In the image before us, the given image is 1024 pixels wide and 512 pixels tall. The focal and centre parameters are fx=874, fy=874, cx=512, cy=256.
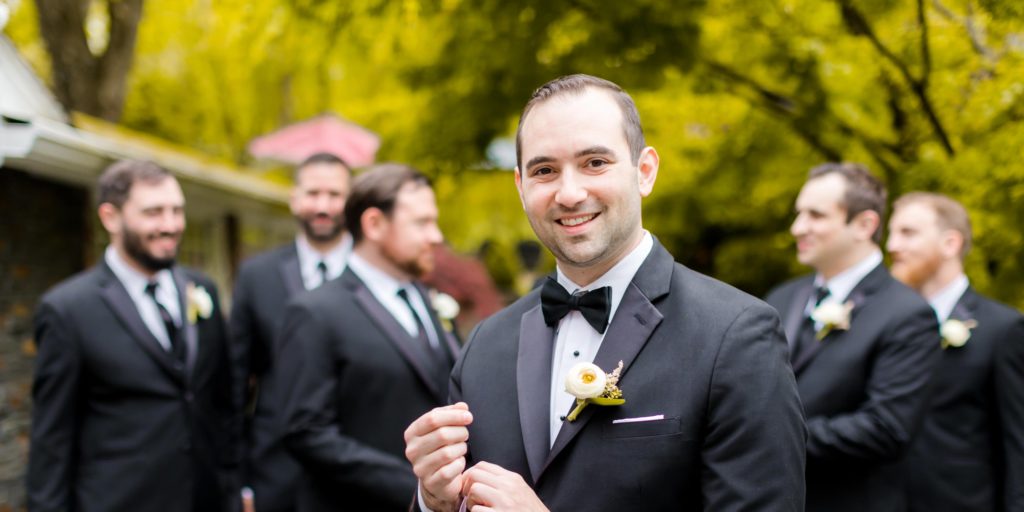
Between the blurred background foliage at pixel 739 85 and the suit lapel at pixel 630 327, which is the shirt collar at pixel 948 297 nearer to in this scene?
the blurred background foliage at pixel 739 85

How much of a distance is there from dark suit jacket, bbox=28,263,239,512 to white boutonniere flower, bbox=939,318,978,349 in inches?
157

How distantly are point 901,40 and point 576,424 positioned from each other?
4.30 metres

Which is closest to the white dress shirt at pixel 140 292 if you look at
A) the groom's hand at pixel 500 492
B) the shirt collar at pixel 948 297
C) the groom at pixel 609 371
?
the groom at pixel 609 371

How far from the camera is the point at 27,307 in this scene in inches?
257

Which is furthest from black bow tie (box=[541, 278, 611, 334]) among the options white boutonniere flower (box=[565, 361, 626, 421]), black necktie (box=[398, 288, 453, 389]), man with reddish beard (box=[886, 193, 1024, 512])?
man with reddish beard (box=[886, 193, 1024, 512])

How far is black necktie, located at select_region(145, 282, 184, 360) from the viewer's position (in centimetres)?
486

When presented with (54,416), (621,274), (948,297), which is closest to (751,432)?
(621,274)

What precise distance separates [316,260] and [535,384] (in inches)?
155

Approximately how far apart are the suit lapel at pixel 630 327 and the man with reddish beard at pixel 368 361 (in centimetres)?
175

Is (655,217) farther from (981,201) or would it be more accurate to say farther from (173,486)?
(173,486)

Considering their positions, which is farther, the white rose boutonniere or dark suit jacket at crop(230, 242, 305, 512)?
dark suit jacket at crop(230, 242, 305, 512)

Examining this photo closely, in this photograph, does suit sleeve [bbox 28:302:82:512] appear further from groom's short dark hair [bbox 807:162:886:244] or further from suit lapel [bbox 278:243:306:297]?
groom's short dark hair [bbox 807:162:886:244]

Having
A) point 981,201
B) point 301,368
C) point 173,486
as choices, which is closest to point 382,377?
point 301,368

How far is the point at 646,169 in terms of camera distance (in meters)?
2.43
